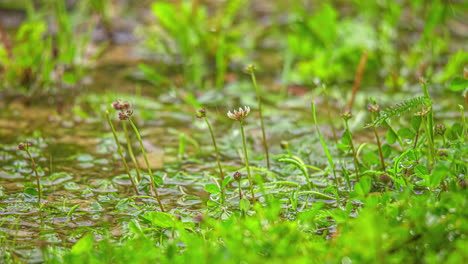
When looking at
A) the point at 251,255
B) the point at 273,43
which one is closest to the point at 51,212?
the point at 251,255

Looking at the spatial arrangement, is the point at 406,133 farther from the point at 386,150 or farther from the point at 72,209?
the point at 72,209

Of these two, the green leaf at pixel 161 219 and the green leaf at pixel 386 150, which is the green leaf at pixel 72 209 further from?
the green leaf at pixel 386 150

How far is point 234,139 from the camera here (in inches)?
99.3

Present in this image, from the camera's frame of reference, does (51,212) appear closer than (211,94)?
Yes

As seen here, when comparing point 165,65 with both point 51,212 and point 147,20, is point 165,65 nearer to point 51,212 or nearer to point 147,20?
point 147,20

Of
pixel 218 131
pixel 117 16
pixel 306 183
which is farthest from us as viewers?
pixel 117 16

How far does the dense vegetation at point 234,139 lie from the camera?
1.46m

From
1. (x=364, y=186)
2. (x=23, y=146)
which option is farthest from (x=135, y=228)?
(x=364, y=186)

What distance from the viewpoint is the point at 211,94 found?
10.2 ft

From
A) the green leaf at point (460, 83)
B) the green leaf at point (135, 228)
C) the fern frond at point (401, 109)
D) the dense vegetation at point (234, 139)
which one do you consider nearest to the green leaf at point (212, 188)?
the dense vegetation at point (234, 139)

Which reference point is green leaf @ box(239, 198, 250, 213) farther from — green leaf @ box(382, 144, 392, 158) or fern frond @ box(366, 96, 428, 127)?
green leaf @ box(382, 144, 392, 158)

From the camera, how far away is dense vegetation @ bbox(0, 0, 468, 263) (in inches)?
57.6

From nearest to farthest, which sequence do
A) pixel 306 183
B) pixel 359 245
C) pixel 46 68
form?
pixel 359 245 → pixel 306 183 → pixel 46 68

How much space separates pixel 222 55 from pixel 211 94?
0.25 meters
